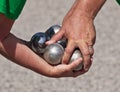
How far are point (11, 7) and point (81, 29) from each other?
34 cm

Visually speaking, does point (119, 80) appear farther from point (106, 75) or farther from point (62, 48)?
point (62, 48)

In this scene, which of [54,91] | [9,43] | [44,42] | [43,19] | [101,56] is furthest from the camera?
[43,19]

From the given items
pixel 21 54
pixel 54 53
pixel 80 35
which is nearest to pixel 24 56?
pixel 21 54

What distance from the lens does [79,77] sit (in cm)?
398

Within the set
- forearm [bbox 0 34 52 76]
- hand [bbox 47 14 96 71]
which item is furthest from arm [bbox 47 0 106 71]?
forearm [bbox 0 34 52 76]

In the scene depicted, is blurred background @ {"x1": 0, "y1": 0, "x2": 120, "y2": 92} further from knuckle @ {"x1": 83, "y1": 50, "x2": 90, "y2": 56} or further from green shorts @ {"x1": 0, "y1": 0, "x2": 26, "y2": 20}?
green shorts @ {"x1": 0, "y1": 0, "x2": 26, "y2": 20}

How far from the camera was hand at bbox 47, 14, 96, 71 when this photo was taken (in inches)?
91.1

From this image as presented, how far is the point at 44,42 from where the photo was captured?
2479 millimetres

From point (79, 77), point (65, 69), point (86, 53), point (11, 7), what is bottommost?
point (79, 77)

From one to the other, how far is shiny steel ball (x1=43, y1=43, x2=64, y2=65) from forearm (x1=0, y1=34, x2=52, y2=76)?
28 millimetres

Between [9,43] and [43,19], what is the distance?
8.53 ft

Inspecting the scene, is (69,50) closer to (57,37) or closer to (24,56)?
(57,37)

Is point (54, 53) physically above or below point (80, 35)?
below

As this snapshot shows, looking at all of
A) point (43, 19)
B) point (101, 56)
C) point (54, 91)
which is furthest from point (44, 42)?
point (43, 19)
